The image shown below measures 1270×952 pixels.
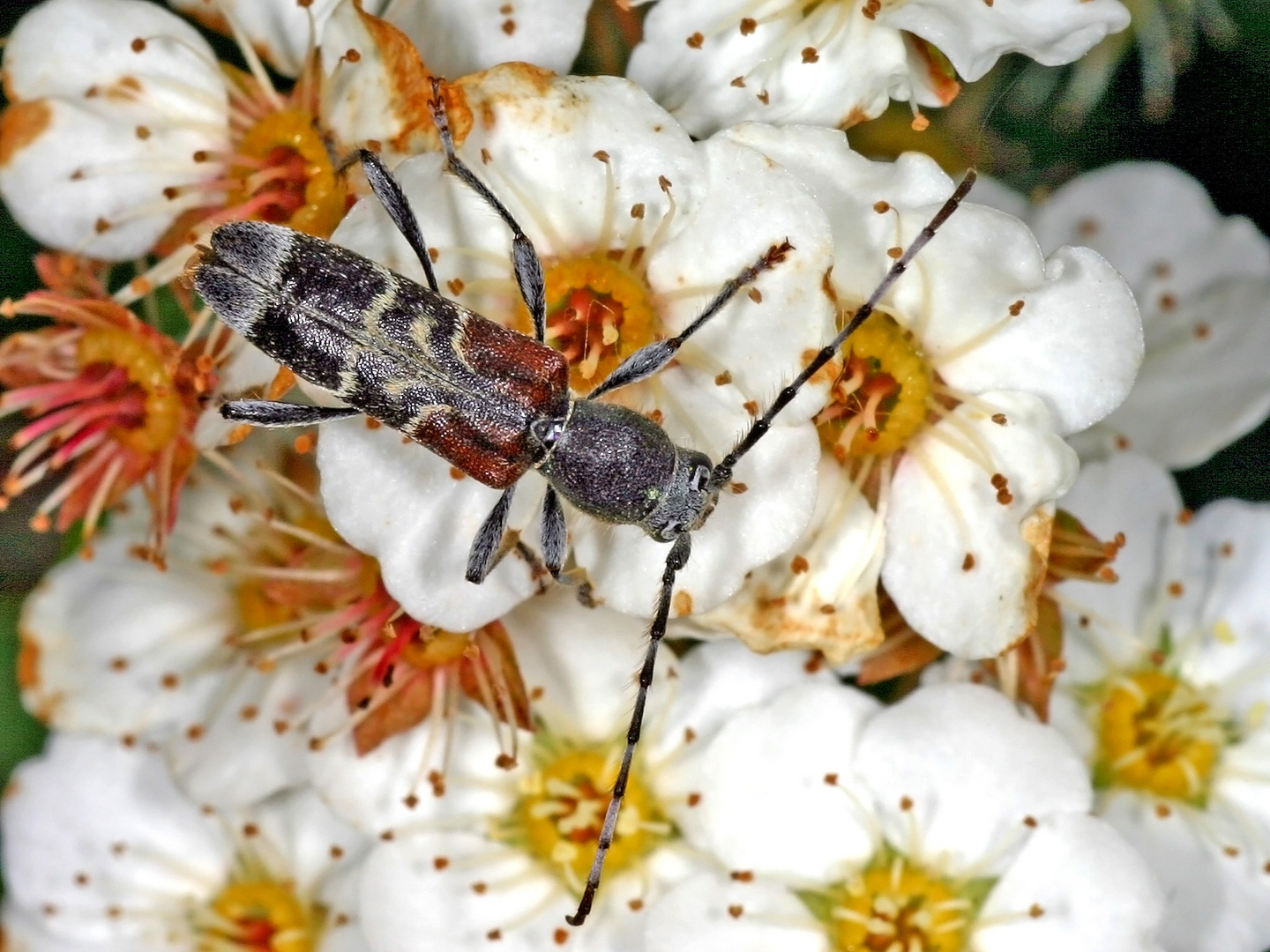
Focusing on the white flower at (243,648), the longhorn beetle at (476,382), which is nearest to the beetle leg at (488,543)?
the longhorn beetle at (476,382)

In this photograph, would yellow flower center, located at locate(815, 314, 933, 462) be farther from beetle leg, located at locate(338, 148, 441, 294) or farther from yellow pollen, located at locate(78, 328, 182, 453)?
yellow pollen, located at locate(78, 328, 182, 453)

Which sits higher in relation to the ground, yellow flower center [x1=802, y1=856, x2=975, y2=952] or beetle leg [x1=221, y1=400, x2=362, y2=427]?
beetle leg [x1=221, y1=400, x2=362, y2=427]

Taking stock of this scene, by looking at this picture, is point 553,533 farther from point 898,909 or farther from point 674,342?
point 898,909

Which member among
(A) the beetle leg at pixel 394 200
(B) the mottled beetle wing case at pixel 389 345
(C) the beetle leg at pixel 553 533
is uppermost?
(A) the beetle leg at pixel 394 200

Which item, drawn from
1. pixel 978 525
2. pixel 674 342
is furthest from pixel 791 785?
pixel 674 342

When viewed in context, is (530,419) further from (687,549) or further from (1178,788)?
(1178,788)

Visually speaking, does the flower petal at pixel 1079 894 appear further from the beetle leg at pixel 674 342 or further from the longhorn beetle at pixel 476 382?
the beetle leg at pixel 674 342

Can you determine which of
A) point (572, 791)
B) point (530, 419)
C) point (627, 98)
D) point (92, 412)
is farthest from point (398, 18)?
point (572, 791)

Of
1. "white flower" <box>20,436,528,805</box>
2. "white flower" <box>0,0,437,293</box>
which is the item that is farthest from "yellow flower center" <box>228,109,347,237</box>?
"white flower" <box>20,436,528,805</box>
